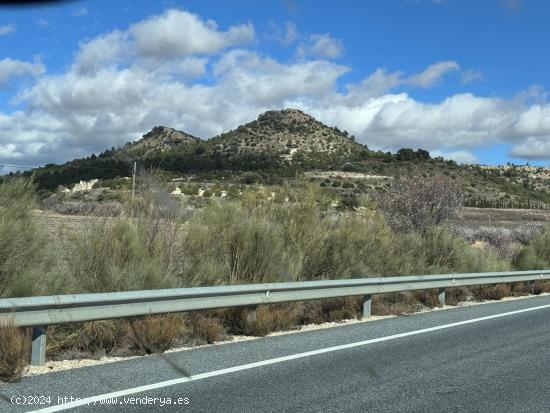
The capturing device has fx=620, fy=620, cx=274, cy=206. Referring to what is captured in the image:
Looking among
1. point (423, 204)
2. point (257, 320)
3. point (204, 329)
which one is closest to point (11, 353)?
point (204, 329)

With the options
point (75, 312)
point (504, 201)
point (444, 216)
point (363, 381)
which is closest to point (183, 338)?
point (75, 312)

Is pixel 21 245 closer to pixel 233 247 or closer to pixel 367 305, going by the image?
pixel 233 247

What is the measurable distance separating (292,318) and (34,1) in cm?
658

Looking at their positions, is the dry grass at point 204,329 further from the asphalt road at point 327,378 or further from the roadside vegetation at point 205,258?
the asphalt road at point 327,378

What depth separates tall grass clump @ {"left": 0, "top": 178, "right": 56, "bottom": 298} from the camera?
27.6 feet

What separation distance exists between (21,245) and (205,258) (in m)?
3.74

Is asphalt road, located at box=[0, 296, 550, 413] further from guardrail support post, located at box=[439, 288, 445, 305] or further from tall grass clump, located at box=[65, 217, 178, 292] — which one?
guardrail support post, located at box=[439, 288, 445, 305]

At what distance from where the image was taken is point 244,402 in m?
6.24

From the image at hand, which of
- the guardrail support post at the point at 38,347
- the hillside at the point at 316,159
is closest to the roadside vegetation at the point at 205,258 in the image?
the guardrail support post at the point at 38,347

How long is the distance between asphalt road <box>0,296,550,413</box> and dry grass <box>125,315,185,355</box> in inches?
13.5

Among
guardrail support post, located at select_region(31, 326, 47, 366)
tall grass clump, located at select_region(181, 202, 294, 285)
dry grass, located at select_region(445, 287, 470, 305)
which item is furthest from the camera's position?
dry grass, located at select_region(445, 287, 470, 305)

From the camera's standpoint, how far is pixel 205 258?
1175 cm

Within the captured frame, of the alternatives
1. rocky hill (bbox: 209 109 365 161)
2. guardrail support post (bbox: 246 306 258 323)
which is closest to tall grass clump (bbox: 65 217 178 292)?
guardrail support post (bbox: 246 306 258 323)

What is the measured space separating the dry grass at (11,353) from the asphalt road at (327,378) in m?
0.17
